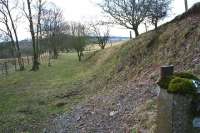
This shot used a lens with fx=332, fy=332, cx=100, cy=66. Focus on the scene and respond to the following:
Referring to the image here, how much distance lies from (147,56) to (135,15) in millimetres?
11745

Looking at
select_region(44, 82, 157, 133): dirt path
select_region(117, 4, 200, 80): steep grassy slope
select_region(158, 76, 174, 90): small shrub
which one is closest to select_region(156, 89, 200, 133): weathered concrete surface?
select_region(158, 76, 174, 90): small shrub

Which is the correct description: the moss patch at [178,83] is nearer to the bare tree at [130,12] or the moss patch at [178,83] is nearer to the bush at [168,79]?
the bush at [168,79]

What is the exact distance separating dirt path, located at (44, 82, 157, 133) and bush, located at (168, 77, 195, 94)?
127 inches

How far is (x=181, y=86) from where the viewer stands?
180 inches

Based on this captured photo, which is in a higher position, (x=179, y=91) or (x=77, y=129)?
(x=179, y=91)

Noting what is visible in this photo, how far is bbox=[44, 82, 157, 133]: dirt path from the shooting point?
9047 millimetres

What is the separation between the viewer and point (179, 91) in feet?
15.0

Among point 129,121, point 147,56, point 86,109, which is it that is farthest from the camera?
point 147,56

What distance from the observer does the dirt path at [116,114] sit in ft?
29.7

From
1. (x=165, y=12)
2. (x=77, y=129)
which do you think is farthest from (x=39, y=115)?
(x=165, y=12)

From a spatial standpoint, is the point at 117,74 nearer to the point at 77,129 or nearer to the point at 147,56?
the point at 147,56

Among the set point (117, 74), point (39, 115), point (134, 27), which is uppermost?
point (134, 27)

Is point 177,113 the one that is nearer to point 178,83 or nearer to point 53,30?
point 178,83

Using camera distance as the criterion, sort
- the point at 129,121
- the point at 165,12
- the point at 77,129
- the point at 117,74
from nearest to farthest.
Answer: the point at 129,121, the point at 77,129, the point at 117,74, the point at 165,12
